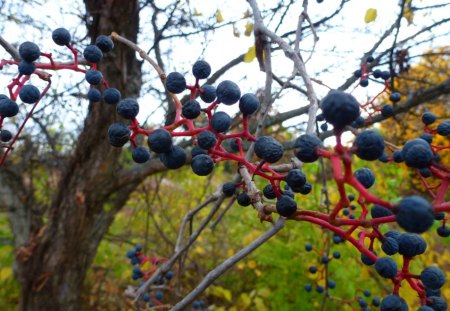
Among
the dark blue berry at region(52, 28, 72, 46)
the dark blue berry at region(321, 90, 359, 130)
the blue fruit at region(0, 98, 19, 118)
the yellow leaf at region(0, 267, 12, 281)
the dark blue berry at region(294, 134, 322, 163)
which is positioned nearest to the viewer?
the dark blue berry at region(321, 90, 359, 130)

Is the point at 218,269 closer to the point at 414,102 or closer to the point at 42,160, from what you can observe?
the point at 414,102

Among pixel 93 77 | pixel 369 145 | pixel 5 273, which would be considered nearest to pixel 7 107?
pixel 93 77

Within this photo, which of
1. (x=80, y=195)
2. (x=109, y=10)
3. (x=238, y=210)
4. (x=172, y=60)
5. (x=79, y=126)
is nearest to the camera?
(x=109, y=10)

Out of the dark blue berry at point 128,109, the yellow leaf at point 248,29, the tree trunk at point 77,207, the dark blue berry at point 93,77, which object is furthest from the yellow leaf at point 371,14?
the dark blue berry at point 128,109

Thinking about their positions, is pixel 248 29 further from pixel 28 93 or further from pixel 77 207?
pixel 28 93

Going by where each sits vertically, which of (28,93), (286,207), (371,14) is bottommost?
(286,207)

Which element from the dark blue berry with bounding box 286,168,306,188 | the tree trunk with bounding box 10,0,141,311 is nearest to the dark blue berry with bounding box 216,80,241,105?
the dark blue berry with bounding box 286,168,306,188

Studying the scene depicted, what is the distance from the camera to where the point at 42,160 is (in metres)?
5.37

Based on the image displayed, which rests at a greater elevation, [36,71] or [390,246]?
[36,71]

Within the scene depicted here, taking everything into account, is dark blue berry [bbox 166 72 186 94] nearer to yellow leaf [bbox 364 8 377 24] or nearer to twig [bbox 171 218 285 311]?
twig [bbox 171 218 285 311]

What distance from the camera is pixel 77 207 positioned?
12.7 ft

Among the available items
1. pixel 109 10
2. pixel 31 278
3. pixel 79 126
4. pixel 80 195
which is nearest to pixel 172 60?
pixel 109 10

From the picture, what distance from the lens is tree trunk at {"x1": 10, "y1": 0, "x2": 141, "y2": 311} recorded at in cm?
379

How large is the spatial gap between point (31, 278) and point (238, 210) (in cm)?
318
